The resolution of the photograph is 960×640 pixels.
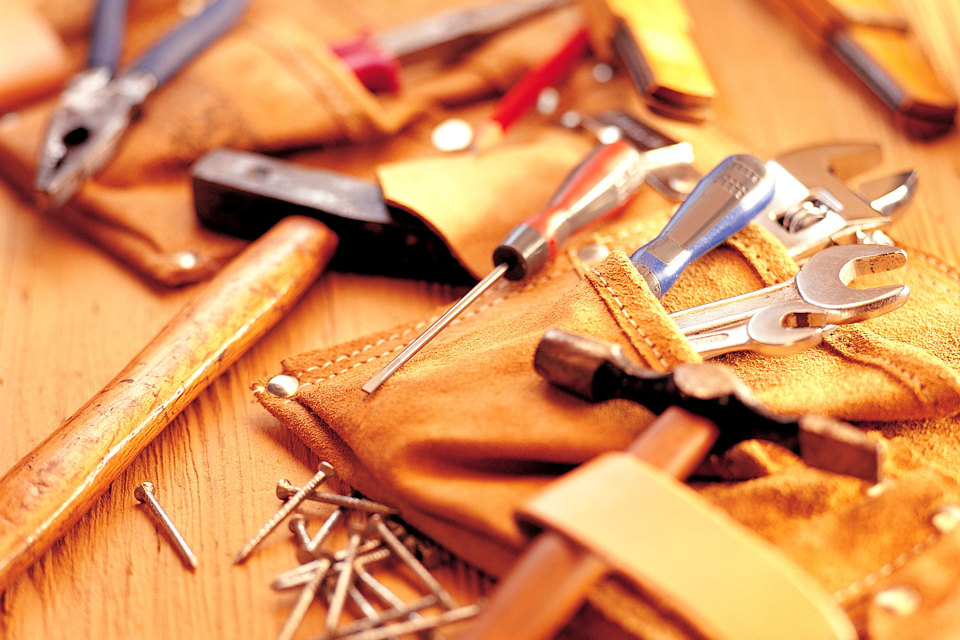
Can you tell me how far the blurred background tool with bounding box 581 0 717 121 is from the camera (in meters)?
1.66

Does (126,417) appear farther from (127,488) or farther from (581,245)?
(581,245)

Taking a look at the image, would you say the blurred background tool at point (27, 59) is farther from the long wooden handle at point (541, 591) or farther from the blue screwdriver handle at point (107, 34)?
the long wooden handle at point (541, 591)

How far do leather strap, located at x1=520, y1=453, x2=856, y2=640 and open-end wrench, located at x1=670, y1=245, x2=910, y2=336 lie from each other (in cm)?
34

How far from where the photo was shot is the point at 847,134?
182cm

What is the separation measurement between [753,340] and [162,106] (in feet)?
3.99

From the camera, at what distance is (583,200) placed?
1.35 metres

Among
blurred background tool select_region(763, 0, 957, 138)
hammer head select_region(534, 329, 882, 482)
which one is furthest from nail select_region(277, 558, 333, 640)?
blurred background tool select_region(763, 0, 957, 138)

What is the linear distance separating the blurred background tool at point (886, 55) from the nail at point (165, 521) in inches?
64.7

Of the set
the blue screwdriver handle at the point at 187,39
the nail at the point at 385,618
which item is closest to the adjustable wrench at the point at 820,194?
the nail at the point at 385,618

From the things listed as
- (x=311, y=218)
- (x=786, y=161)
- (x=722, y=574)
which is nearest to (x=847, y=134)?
(x=786, y=161)

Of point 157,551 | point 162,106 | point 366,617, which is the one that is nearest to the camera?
point 366,617

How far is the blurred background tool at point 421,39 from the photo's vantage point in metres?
1.76

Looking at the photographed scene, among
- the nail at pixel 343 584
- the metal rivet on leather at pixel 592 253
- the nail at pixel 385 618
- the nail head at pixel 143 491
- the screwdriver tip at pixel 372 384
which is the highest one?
the nail head at pixel 143 491

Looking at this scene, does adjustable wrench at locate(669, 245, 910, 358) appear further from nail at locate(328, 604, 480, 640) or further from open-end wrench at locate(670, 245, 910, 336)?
nail at locate(328, 604, 480, 640)
